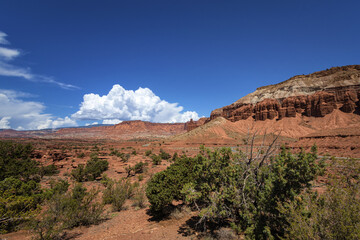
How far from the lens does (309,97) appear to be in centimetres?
7112

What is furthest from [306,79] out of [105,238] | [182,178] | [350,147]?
[105,238]

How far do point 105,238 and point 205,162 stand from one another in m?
5.86

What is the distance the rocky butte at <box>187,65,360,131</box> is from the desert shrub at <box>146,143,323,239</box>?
266 feet

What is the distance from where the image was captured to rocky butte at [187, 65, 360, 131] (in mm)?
63312

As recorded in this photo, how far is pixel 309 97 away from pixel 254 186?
88.1 meters

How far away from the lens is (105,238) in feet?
23.1

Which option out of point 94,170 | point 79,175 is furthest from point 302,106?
point 79,175

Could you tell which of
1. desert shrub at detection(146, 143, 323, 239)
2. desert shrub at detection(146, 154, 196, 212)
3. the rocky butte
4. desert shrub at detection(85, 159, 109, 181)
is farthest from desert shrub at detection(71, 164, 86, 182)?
the rocky butte

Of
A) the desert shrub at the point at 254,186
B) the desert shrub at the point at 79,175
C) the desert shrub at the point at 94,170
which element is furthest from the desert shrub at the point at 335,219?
the desert shrub at the point at 94,170

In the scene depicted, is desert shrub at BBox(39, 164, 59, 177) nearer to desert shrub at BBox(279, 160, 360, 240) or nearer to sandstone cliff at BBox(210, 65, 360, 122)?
desert shrub at BBox(279, 160, 360, 240)

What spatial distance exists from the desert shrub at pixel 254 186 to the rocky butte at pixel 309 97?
266 feet

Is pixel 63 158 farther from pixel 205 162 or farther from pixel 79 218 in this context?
pixel 205 162

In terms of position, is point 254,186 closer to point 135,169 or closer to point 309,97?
point 135,169

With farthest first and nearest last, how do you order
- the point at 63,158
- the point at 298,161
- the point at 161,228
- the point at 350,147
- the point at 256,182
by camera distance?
the point at 63,158 → the point at 350,147 → the point at 161,228 → the point at 256,182 → the point at 298,161
